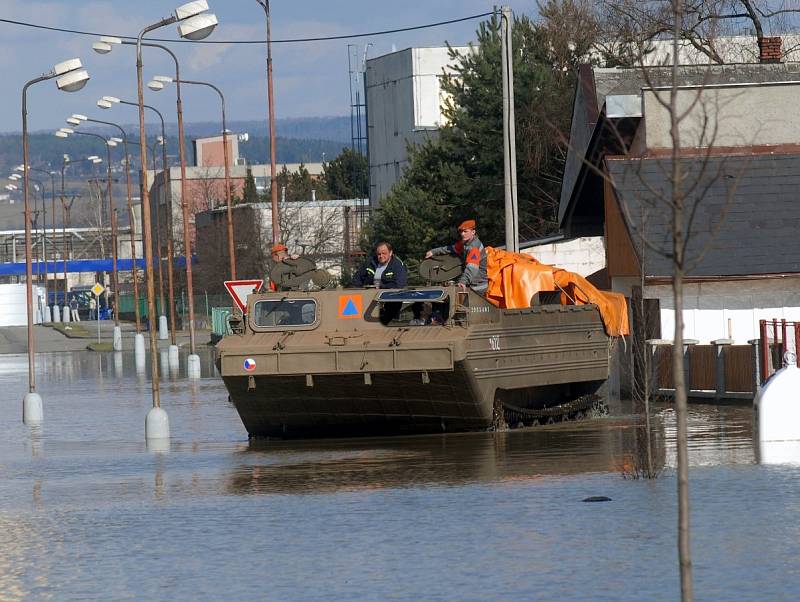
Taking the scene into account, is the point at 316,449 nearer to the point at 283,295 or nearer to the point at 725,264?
the point at 283,295

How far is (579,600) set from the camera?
9672 mm

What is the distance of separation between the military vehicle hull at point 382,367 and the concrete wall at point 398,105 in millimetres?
→ 63995

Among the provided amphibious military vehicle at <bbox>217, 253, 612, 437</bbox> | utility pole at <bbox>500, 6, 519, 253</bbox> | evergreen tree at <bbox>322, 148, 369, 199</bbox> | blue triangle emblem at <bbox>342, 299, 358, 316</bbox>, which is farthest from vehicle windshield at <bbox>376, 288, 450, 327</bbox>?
evergreen tree at <bbox>322, 148, 369, 199</bbox>

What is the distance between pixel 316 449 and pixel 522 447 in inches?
104

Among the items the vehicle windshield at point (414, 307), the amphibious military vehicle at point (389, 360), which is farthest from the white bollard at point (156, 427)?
the vehicle windshield at point (414, 307)

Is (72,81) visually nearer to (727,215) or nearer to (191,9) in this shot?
(191,9)

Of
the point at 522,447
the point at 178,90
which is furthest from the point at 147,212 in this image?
the point at 178,90

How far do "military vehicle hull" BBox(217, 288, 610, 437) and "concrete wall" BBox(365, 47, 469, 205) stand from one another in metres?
64.0

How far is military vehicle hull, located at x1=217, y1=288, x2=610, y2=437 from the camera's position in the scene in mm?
20125

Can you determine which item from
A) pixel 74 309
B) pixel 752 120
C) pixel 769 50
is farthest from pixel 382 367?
pixel 74 309

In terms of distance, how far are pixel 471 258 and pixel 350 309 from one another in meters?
1.77

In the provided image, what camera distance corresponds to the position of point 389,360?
2005 centimetres

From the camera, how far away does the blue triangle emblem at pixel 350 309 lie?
21172 millimetres

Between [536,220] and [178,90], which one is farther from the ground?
[178,90]
